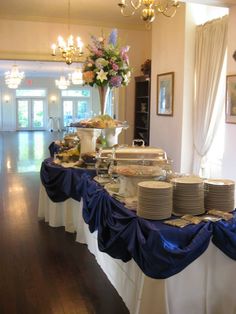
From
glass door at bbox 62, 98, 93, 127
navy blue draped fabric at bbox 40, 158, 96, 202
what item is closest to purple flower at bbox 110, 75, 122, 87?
navy blue draped fabric at bbox 40, 158, 96, 202

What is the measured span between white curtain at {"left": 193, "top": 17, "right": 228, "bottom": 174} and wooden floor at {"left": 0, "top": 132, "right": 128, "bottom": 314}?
2.57 m

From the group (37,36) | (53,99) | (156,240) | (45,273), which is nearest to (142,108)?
(37,36)

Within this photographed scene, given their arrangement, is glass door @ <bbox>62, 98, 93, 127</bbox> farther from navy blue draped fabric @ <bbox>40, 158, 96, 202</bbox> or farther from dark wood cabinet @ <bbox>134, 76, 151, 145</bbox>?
navy blue draped fabric @ <bbox>40, 158, 96, 202</bbox>

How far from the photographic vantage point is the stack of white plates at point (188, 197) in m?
2.31

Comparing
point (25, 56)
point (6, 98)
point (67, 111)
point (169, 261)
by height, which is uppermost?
point (6, 98)

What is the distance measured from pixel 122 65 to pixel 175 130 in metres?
2.23

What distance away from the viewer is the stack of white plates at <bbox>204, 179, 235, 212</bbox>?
2.38m

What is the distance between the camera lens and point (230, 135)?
4.78m

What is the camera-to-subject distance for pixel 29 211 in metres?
5.48

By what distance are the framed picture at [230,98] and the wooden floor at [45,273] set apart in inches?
98.5

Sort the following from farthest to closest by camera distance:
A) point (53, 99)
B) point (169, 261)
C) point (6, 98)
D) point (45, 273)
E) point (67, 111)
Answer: point (67, 111), point (53, 99), point (6, 98), point (45, 273), point (169, 261)

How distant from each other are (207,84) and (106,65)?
1953 millimetres

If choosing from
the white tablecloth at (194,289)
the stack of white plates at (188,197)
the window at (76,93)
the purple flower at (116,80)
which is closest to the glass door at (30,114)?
the window at (76,93)

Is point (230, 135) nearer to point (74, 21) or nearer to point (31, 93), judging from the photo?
point (74, 21)
